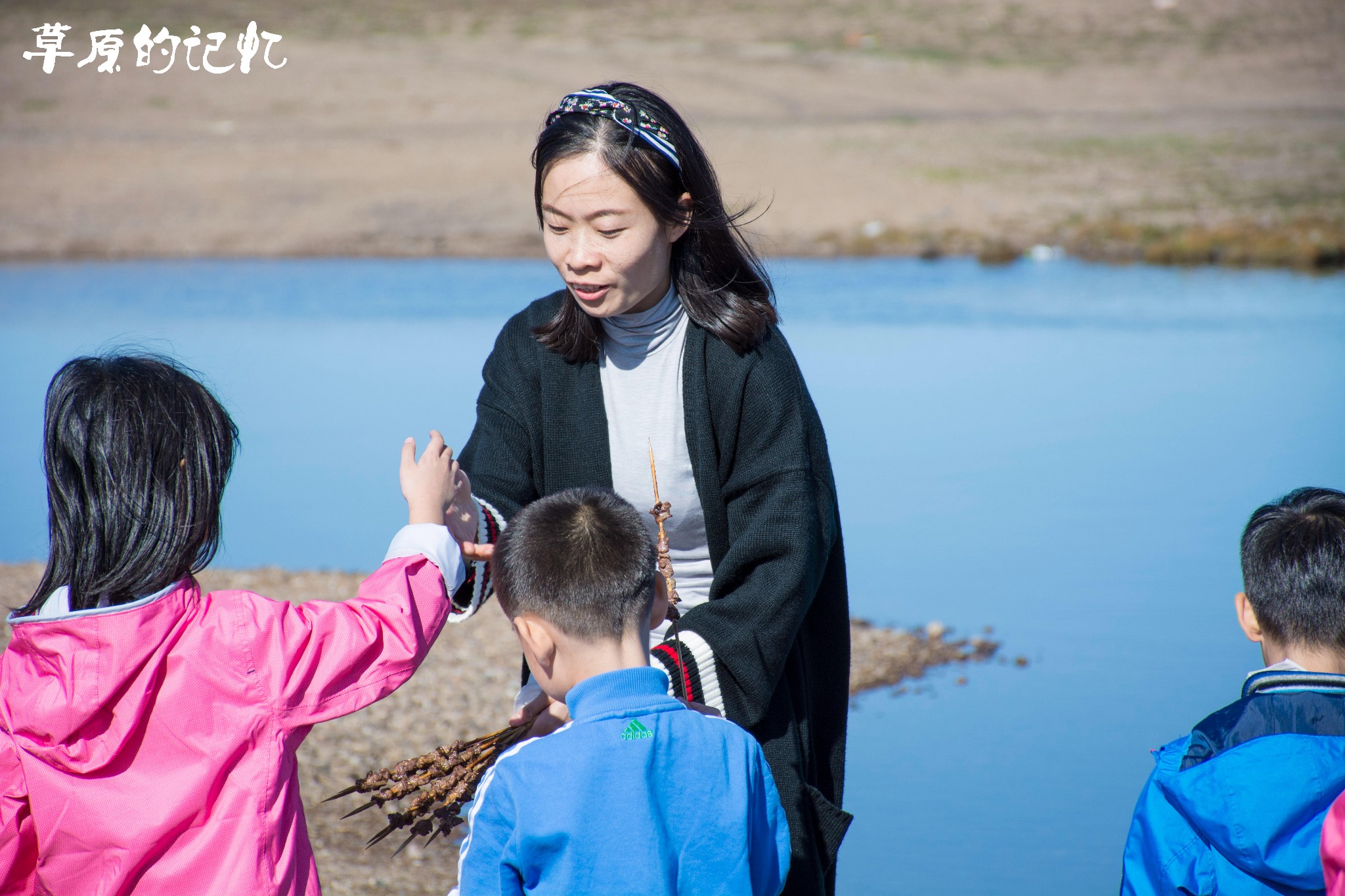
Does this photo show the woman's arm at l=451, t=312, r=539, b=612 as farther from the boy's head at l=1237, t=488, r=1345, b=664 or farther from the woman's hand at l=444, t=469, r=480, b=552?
the boy's head at l=1237, t=488, r=1345, b=664

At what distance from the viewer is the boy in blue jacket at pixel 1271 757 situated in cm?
191

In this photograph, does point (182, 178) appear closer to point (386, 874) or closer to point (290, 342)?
point (290, 342)

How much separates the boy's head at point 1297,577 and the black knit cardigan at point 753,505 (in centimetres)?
65

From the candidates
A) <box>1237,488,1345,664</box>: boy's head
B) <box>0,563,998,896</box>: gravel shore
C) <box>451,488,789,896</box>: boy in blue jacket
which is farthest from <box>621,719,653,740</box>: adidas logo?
<box>0,563,998,896</box>: gravel shore

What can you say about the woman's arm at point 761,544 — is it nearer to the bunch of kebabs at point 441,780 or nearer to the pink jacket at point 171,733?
the bunch of kebabs at point 441,780

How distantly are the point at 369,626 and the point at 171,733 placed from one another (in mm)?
302

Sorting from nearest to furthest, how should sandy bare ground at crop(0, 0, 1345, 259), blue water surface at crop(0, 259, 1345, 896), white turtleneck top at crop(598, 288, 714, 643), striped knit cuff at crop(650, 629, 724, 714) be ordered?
striped knit cuff at crop(650, 629, 724, 714)
white turtleneck top at crop(598, 288, 714, 643)
blue water surface at crop(0, 259, 1345, 896)
sandy bare ground at crop(0, 0, 1345, 259)

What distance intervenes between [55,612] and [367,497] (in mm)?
5912

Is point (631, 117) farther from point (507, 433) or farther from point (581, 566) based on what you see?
point (581, 566)

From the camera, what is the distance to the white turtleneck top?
2133 mm

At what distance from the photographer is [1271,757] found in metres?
1.92

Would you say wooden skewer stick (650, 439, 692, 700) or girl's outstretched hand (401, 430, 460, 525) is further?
wooden skewer stick (650, 439, 692, 700)

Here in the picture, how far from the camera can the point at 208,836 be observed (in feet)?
6.04

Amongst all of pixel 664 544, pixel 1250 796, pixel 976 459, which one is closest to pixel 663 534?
pixel 664 544
